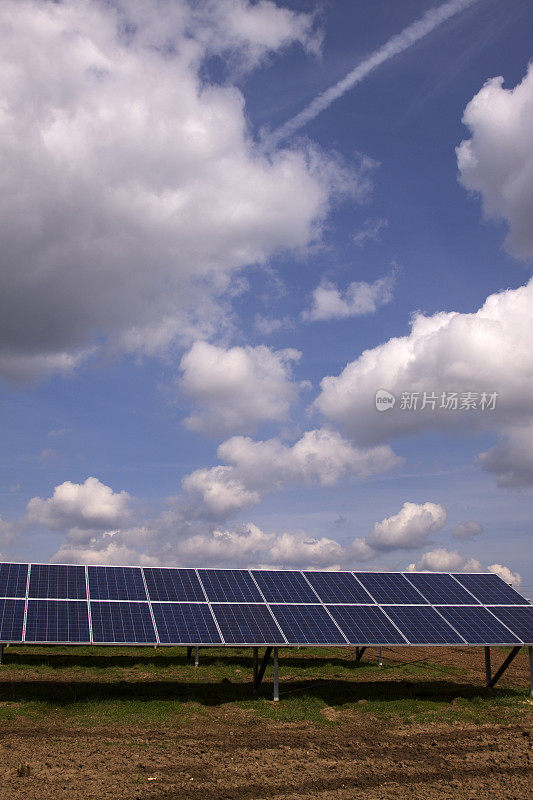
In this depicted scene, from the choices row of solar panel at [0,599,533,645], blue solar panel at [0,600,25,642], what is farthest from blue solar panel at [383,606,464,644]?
blue solar panel at [0,600,25,642]

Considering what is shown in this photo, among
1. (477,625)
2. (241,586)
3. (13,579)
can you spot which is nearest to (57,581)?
(13,579)

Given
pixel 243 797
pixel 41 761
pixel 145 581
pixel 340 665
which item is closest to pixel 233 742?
pixel 243 797

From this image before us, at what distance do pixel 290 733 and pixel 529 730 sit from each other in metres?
8.50

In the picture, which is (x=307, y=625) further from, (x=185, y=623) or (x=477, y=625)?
(x=477, y=625)

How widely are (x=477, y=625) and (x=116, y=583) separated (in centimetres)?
1583

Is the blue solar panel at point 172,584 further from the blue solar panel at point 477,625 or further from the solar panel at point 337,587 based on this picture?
the blue solar panel at point 477,625

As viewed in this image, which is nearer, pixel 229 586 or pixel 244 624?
pixel 244 624

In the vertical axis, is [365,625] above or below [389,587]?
below

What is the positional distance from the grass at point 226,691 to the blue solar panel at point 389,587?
155 inches

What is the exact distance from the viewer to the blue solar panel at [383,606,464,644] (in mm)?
25281

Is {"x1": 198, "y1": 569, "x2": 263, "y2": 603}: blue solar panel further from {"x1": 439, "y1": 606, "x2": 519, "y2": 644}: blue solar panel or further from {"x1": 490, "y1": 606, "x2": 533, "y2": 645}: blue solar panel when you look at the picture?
{"x1": 490, "y1": 606, "x2": 533, "y2": 645}: blue solar panel

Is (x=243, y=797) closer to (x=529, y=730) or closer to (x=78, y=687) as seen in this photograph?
(x=529, y=730)

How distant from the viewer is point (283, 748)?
1966 cm

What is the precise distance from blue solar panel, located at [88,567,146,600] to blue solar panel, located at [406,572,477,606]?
528 inches
